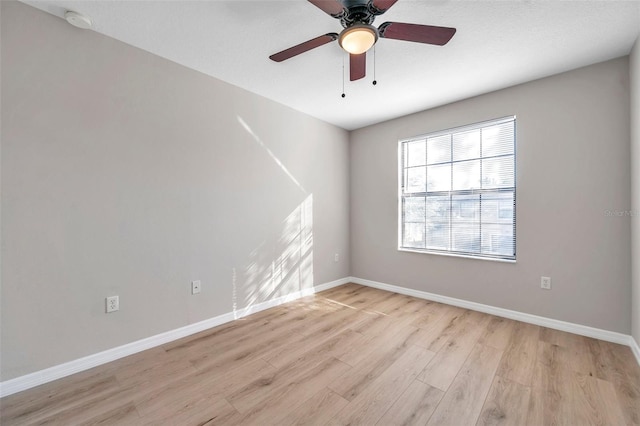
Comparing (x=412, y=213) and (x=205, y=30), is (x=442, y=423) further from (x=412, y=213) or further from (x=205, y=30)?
(x=205, y=30)

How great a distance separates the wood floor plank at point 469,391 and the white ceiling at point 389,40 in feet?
8.29

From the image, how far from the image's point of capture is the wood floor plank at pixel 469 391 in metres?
1.50

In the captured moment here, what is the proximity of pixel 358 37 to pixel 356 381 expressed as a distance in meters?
2.20

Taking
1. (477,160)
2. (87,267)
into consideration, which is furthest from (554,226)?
(87,267)

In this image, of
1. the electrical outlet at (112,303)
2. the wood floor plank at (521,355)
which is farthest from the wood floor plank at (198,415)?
the wood floor plank at (521,355)

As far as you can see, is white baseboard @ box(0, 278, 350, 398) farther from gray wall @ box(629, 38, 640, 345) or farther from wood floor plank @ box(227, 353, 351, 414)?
gray wall @ box(629, 38, 640, 345)

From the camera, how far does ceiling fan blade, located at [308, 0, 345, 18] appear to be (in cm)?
135

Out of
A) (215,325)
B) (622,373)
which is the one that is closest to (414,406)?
(622,373)

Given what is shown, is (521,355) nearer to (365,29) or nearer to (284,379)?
(284,379)

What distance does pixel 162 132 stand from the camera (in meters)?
2.36

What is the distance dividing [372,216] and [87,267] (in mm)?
3380

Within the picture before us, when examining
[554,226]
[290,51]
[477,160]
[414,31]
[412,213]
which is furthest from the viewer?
[412,213]

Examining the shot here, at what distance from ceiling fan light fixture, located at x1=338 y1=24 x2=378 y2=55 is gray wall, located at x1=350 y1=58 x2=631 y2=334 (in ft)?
7.21

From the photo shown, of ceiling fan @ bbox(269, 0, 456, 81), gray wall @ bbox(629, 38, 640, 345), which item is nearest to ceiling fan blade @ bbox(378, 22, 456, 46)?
ceiling fan @ bbox(269, 0, 456, 81)
